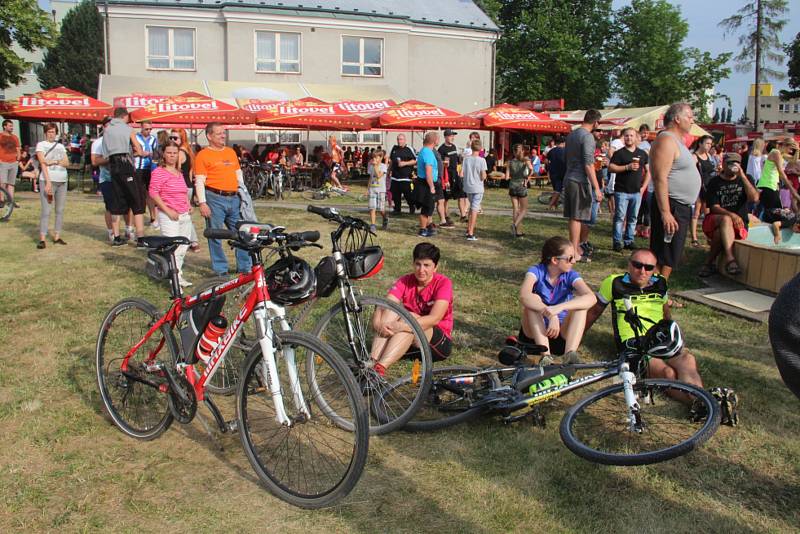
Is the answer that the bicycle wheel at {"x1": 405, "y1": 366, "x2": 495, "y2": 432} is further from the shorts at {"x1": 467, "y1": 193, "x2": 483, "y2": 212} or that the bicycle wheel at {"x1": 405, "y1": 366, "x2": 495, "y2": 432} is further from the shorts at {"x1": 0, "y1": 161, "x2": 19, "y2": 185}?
the shorts at {"x1": 0, "y1": 161, "x2": 19, "y2": 185}

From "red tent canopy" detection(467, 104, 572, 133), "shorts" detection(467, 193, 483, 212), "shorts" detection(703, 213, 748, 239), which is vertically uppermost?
"red tent canopy" detection(467, 104, 572, 133)

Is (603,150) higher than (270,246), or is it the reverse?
(603,150)

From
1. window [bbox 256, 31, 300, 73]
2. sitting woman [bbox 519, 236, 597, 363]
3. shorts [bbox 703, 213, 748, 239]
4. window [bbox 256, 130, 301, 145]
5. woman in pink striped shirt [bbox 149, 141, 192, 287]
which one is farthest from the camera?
window [bbox 256, 130, 301, 145]

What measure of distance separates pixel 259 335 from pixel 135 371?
4.22 feet

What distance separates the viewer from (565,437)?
12.3 ft

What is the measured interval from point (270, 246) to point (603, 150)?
65.9ft

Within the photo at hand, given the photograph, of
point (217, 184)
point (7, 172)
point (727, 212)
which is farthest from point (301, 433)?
point (7, 172)

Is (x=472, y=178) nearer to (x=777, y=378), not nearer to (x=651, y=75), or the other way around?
(x=777, y=378)

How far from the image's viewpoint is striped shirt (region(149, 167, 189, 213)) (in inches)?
295

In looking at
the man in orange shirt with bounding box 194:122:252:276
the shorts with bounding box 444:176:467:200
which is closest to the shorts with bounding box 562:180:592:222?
the man in orange shirt with bounding box 194:122:252:276

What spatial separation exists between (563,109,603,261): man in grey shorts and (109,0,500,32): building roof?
22877 millimetres

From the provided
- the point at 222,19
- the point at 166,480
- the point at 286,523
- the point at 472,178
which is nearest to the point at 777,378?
the point at 286,523

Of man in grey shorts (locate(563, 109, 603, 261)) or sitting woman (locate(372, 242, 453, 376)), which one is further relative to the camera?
man in grey shorts (locate(563, 109, 603, 261))

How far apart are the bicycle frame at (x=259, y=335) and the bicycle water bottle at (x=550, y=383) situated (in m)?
1.50
